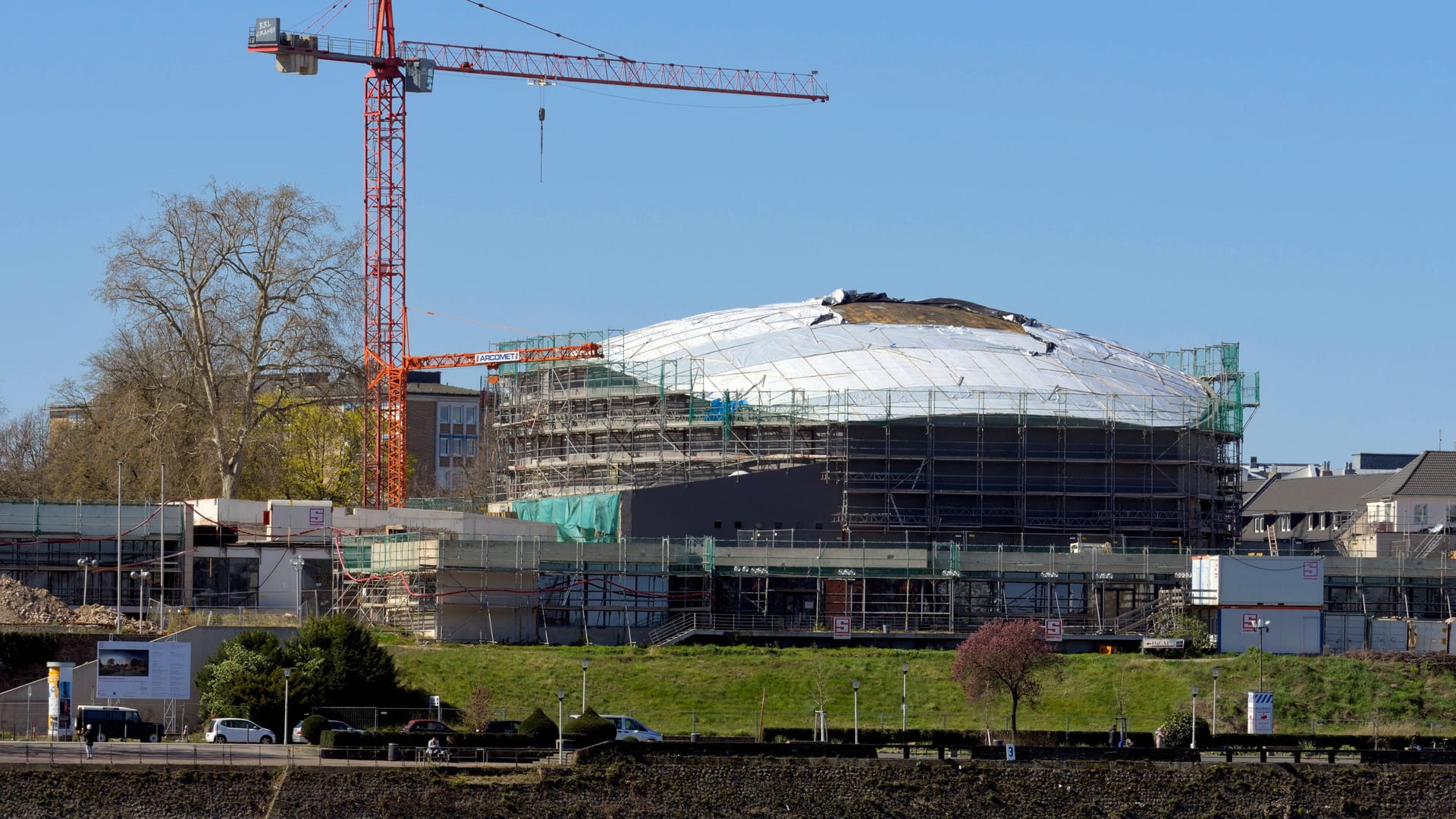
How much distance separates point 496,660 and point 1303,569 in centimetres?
2699

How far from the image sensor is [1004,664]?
57938mm

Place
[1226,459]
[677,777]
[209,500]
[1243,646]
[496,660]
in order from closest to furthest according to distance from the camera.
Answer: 1. [677,777]
2. [496,660]
3. [1243,646]
4. [209,500]
5. [1226,459]

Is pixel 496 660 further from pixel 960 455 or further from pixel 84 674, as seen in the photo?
pixel 960 455

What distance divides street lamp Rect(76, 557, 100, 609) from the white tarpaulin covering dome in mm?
23142

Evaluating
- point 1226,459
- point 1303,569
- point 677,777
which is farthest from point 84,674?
point 1226,459

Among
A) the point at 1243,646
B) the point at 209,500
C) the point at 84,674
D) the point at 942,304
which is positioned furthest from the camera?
the point at 942,304

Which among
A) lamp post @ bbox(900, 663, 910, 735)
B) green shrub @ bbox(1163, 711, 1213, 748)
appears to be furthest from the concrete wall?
green shrub @ bbox(1163, 711, 1213, 748)

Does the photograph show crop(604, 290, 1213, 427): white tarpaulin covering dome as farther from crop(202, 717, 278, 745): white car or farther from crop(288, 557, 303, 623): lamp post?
crop(202, 717, 278, 745): white car

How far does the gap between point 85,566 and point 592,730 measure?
1112 inches

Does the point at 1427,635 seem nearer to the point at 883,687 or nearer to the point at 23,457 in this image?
the point at 883,687

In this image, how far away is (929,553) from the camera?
73875 millimetres

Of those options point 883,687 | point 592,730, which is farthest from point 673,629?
point 592,730

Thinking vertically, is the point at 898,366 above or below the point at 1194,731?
above

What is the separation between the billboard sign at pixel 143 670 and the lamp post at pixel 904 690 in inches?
731
